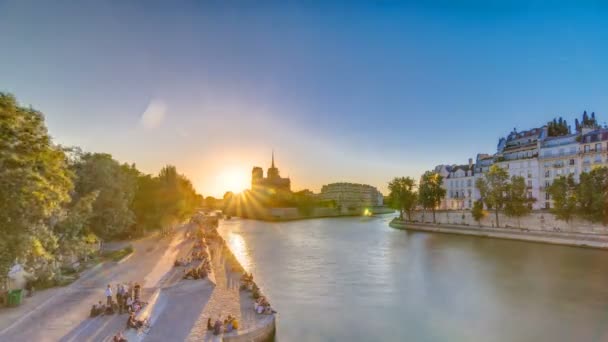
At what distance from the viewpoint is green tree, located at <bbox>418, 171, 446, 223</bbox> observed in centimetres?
7556

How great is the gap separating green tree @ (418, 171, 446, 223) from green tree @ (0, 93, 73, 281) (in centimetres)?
7111

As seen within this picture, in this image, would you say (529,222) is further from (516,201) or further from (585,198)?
(585,198)

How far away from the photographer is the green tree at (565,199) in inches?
1893

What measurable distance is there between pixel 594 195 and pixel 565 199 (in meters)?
3.98


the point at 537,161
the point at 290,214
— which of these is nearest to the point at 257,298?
the point at 537,161

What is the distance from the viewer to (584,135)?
5819 centimetres

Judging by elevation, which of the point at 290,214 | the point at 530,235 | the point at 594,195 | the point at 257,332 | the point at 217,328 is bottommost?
the point at 290,214

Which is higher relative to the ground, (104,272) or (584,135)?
(584,135)

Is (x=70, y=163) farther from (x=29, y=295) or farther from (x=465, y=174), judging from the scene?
(x=465, y=174)

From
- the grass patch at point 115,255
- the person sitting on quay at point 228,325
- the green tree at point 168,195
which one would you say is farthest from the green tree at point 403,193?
the person sitting on quay at point 228,325

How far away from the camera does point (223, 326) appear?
47.2 feet

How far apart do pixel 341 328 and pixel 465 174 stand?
68.3 m

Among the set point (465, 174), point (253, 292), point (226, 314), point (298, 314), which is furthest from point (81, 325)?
point (465, 174)

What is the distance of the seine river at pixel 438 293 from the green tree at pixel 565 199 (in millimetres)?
5772
